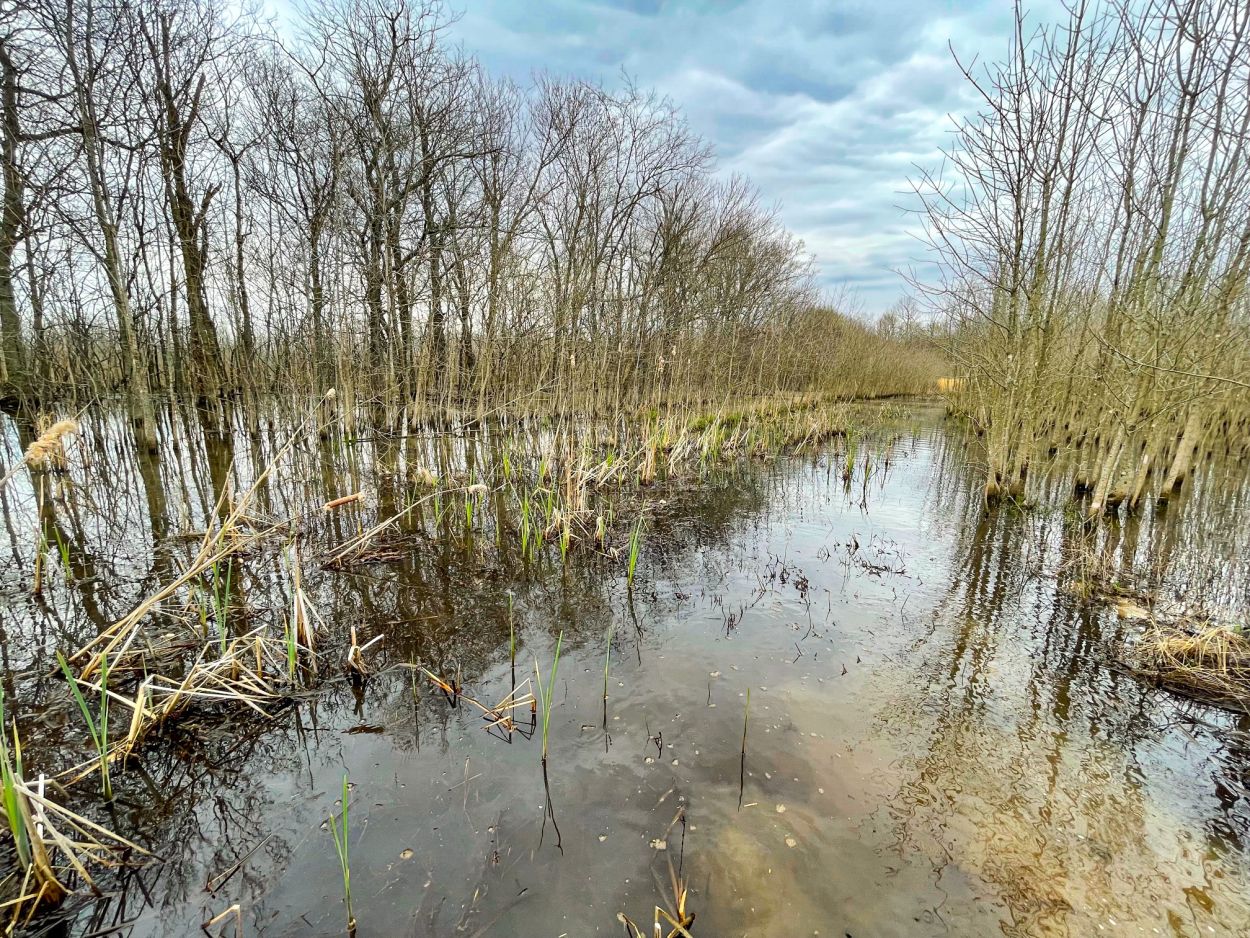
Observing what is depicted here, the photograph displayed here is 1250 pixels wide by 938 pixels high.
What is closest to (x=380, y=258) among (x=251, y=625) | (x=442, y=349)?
(x=442, y=349)

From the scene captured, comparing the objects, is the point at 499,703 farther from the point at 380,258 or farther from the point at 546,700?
the point at 380,258

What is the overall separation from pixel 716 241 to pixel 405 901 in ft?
52.1

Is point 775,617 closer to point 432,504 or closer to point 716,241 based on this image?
point 432,504

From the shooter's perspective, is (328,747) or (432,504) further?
(432,504)

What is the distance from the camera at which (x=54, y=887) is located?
1845 millimetres

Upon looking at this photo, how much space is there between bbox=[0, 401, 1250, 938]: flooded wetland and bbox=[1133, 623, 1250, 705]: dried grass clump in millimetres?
144

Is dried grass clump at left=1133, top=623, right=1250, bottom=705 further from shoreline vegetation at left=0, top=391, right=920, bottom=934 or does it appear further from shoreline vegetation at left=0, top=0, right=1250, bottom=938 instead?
shoreline vegetation at left=0, top=391, right=920, bottom=934

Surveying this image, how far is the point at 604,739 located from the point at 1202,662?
4036 mm

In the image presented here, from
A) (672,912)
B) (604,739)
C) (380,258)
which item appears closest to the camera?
(672,912)

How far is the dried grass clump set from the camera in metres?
3.26

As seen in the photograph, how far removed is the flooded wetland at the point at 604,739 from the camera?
1.98 m

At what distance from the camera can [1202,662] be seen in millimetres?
3492

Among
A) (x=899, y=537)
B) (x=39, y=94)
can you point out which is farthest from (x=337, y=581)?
(x=39, y=94)

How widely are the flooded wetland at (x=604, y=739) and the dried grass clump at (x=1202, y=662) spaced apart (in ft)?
0.47
